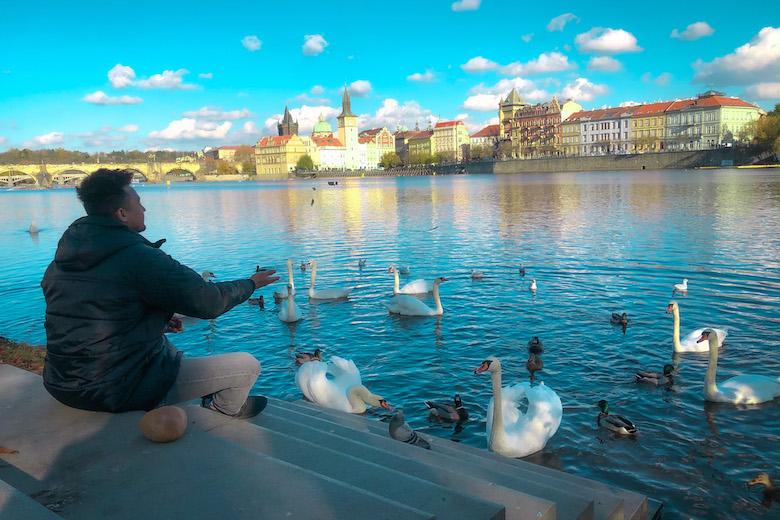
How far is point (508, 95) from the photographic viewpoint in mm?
154000

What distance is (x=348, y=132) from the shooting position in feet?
631

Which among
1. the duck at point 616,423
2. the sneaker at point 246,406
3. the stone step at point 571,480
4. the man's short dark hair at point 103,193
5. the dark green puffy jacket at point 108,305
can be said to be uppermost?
the man's short dark hair at point 103,193

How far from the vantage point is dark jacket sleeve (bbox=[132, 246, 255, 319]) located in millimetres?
3273

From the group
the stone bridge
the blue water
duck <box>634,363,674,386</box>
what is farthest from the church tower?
duck <box>634,363,674,386</box>

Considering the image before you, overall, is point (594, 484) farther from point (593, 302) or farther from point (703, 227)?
point (703, 227)

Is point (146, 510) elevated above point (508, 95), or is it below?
below

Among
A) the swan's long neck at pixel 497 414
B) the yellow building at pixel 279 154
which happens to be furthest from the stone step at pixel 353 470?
the yellow building at pixel 279 154

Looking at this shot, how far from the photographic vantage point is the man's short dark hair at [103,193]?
3.40 meters

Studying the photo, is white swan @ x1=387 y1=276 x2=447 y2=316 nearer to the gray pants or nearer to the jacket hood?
the gray pants

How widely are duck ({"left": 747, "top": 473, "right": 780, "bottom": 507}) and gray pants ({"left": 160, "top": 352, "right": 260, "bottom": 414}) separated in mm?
4366

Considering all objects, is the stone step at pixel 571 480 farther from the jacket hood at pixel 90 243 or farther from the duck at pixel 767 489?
the jacket hood at pixel 90 243

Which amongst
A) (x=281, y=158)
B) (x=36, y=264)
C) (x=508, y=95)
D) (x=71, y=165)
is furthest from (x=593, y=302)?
(x=281, y=158)

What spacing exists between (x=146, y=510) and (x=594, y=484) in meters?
3.31

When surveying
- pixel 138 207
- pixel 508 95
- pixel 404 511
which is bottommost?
pixel 404 511
